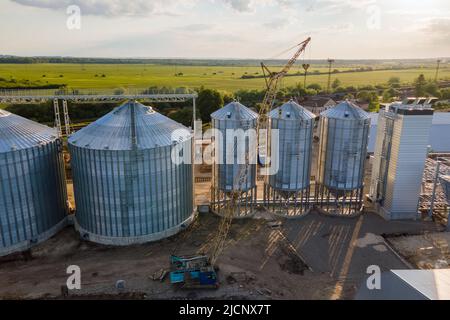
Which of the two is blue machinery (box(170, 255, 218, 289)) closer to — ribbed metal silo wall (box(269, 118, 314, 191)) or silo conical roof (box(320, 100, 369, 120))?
ribbed metal silo wall (box(269, 118, 314, 191))

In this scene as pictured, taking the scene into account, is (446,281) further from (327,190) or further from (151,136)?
(151,136)

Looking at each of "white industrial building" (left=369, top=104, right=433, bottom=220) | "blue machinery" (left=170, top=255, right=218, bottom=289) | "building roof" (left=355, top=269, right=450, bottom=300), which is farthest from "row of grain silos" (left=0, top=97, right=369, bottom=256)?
"building roof" (left=355, top=269, right=450, bottom=300)

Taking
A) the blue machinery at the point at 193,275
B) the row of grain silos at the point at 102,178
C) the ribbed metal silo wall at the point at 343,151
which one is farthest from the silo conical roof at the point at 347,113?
the blue machinery at the point at 193,275

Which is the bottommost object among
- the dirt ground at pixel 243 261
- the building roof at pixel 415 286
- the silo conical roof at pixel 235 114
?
the dirt ground at pixel 243 261

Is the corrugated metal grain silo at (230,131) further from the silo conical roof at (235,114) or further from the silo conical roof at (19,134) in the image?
the silo conical roof at (19,134)

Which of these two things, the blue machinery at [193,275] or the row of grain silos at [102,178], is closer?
the blue machinery at [193,275]

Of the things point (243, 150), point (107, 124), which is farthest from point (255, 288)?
point (107, 124)
